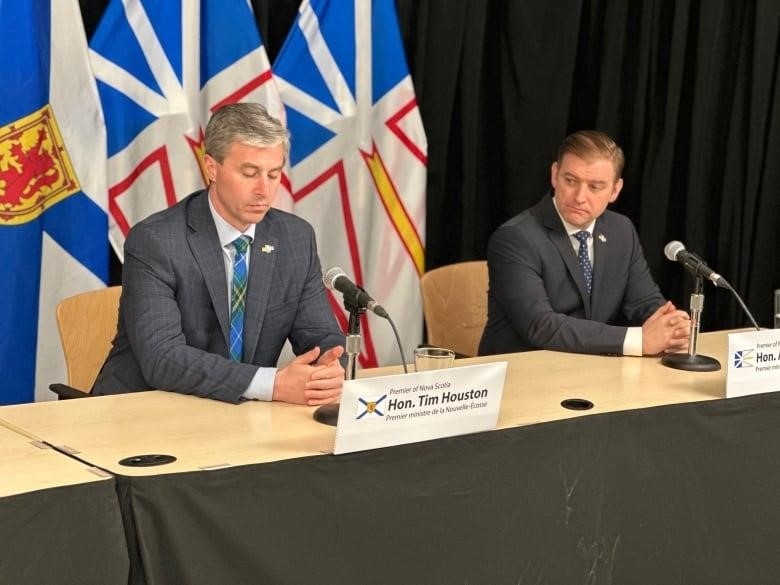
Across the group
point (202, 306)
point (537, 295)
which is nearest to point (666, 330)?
point (537, 295)

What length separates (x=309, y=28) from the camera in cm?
474

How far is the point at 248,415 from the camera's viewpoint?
2.90m

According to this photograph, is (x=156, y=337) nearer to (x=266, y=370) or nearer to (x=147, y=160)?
(x=266, y=370)

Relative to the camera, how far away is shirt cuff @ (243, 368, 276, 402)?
3.02m

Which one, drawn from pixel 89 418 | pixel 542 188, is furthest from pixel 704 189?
pixel 89 418

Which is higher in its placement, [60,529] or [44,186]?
[44,186]

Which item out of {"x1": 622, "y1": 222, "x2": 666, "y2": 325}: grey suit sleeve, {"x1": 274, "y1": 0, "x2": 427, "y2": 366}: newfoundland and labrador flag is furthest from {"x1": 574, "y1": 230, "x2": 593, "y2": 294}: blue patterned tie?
{"x1": 274, "y1": 0, "x2": 427, "y2": 366}: newfoundland and labrador flag

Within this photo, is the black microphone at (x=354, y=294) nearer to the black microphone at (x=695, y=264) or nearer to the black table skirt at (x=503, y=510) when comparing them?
the black table skirt at (x=503, y=510)

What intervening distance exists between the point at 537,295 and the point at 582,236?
0.99 feet

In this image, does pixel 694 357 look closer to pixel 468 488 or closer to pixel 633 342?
pixel 633 342

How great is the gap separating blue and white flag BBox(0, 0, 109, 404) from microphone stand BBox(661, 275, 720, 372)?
2.02 meters

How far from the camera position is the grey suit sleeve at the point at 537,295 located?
3.81 metres

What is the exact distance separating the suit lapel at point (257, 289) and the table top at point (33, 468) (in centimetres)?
85

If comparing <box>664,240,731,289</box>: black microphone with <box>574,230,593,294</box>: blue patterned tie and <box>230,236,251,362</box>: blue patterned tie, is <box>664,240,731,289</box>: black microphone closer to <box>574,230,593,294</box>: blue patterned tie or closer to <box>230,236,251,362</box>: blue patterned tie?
<box>574,230,593,294</box>: blue patterned tie
